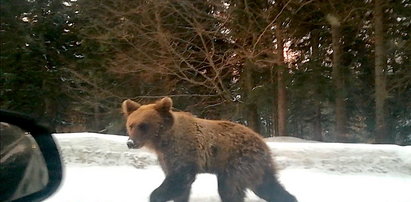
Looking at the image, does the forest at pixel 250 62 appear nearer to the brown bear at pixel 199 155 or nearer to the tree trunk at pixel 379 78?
the tree trunk at pixel 379 78

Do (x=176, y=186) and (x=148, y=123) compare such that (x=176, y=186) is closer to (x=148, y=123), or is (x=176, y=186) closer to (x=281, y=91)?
(x=148, y=123)

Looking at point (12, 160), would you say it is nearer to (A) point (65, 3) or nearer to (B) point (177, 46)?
(B) point (177, 46)

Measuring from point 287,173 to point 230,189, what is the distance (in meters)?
0.86

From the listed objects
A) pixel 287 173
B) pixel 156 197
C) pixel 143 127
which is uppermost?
pixel 143 127

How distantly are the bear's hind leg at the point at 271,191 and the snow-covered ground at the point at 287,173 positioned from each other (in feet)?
0.18

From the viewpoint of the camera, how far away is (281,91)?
964 centimetres

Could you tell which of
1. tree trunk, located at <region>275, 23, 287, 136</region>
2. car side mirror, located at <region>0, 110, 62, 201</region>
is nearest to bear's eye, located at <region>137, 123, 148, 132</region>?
car side mirror, located at <region>0, 110, 62, 201</region>

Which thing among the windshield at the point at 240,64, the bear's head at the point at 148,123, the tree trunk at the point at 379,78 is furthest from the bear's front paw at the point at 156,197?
the tree trunk at the point at 379,78

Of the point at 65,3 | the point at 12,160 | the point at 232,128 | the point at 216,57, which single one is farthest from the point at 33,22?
the point at 12,160

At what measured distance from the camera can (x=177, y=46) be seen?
9.20 meters

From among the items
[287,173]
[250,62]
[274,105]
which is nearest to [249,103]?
[274,105]

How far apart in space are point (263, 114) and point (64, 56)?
4494 millimetres

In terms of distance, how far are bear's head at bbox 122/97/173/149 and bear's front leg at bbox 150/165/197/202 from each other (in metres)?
0.25

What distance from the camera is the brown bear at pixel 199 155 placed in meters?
2.95
